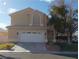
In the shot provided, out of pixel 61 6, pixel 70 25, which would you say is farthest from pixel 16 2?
pixel 61 6

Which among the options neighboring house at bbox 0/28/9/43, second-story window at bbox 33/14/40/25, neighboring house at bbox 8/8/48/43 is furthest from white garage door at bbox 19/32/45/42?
neighboring house at bbox 0/28/9/43

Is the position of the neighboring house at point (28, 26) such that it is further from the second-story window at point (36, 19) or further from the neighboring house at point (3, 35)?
the neighboring house at point (3, 35)

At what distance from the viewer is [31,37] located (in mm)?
24828

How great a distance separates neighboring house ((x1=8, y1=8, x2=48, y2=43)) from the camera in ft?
82.5

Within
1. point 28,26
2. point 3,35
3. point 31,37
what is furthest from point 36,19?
point 3,35

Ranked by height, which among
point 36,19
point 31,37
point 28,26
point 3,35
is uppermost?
point 36,19

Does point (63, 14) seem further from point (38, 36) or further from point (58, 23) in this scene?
point (38, 36)

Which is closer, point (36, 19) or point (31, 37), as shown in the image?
point (31, 37)

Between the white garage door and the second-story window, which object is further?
the second-story window

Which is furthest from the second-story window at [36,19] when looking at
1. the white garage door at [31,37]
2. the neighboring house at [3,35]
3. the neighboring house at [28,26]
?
the neighboring house at [3,35]

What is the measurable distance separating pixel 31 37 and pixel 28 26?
1638mm

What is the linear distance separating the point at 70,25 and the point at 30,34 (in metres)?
5.72

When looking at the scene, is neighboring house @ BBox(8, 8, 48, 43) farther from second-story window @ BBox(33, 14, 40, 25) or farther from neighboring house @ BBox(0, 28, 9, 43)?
neighboring house @ BBox(0, 28, 9, 43)

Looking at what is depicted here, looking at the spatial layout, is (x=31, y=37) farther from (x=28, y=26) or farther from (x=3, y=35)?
(x=3, y=35)
